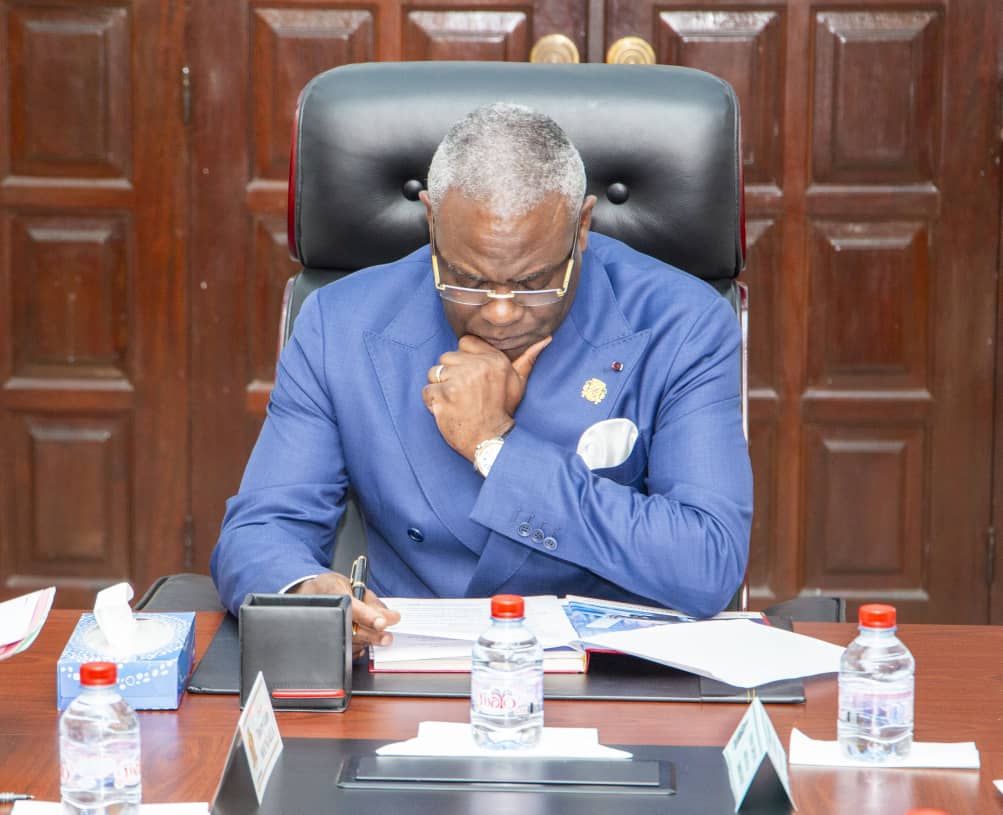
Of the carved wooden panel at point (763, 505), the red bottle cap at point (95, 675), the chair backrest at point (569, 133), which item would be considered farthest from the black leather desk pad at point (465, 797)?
the carved wooden panel at point (763, 505)

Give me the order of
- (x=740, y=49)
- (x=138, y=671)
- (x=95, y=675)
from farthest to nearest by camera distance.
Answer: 1. (x=740, y=49)
2. (x=138, y=671)
3. (x=95, y=675)

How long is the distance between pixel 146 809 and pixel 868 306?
7.90ft

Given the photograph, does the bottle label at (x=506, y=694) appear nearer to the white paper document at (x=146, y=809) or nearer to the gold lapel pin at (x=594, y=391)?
the white paper document at (x=146, y=809)

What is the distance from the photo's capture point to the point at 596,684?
53.1 inches

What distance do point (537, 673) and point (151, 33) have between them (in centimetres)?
232

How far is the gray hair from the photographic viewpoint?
169cm

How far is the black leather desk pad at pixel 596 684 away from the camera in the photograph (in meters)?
1.31

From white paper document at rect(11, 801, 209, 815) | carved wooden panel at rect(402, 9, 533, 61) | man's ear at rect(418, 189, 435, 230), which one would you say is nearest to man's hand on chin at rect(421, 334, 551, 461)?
man's ear at rect(418, 189, 435, 230)

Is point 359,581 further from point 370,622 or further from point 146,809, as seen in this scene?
point 146,809

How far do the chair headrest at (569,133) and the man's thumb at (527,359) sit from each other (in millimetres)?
244

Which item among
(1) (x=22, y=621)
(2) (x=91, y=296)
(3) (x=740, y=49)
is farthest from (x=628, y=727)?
(2) (x=91, y=296)

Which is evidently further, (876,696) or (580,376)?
(580,376)

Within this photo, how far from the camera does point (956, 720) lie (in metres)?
1.27

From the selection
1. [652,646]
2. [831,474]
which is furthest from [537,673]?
[831,474]
